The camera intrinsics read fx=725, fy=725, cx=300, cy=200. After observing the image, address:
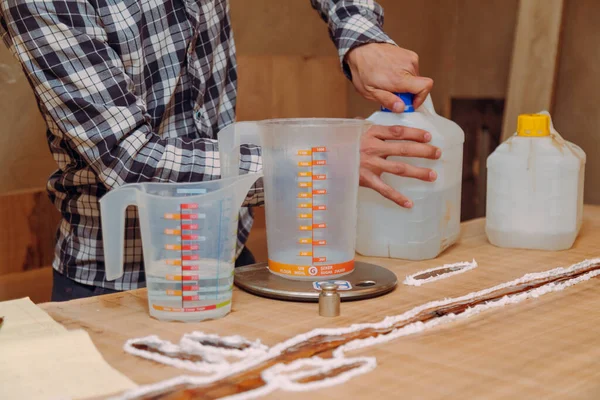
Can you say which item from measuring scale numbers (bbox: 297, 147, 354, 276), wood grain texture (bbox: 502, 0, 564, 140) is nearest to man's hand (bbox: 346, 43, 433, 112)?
measuring scale numbers (bbox: 297, 147, 354, 276)

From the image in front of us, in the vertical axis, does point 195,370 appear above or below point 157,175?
below

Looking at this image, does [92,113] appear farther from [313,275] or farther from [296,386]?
[296,386]

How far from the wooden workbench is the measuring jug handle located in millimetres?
183

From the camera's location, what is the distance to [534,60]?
2488mm

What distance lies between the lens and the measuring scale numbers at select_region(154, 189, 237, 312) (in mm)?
879

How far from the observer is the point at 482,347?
79 cm

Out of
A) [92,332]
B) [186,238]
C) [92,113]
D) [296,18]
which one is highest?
[296,18]

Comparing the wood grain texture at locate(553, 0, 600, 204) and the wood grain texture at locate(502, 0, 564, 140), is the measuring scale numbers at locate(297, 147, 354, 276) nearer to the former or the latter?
the wood grain texture at locate(502, 0, 564, 140)

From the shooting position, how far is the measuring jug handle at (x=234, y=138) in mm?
1013

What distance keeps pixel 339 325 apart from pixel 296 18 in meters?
1.79

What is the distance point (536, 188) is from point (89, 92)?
76 centimetres

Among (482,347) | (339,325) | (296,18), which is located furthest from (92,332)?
(296,18)

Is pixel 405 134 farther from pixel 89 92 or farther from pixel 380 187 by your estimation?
pixel 89 92

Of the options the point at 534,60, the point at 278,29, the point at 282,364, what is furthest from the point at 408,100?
the point at 534,60
